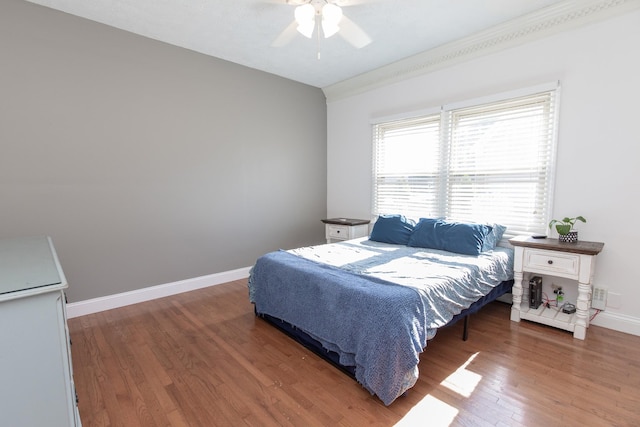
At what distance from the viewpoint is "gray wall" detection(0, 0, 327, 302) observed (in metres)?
2.65

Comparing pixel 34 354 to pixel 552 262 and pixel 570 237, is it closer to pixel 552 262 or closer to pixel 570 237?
pixel 552 262

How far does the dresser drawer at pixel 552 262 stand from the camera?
2.46m

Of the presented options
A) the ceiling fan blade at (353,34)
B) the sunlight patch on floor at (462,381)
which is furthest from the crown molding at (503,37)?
the sunlight patch on floor at (462,381)

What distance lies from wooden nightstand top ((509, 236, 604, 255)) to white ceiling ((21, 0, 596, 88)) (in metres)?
2.00

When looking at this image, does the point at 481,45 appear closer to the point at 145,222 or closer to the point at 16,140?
the point at 145,222

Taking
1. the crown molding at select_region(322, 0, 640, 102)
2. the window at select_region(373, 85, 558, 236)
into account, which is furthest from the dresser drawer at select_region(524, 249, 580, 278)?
the crown molding at select_region(322, 0, 640, 102)

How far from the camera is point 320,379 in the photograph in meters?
2.02

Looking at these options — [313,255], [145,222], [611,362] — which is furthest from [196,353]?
[611,362]

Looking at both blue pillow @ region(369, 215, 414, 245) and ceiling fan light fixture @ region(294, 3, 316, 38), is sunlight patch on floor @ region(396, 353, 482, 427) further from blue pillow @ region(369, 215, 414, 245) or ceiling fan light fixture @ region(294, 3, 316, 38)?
ceiling fan light fixture @ region(294, 3, 316, 38)

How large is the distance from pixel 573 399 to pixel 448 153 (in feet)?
8.18

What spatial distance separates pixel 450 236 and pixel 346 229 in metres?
1.51

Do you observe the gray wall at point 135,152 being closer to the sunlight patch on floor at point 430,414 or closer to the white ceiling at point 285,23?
the white ceiling at point 285,23

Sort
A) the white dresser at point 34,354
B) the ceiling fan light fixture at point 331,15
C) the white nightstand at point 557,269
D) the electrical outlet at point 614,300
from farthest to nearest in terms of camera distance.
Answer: the electrical outlet at point 614,300
the white nightstand at point 557,269
the ceiling fan light fixture at point 331,15
the white dresser at point 34,354

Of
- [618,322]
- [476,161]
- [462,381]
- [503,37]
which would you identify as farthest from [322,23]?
[618,322]
